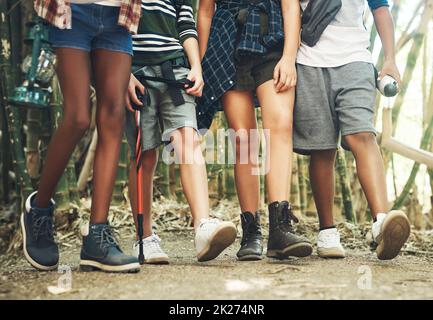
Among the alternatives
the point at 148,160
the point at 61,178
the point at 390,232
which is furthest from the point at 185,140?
the point at 61,178

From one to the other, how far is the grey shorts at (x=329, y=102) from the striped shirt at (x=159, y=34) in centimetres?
48

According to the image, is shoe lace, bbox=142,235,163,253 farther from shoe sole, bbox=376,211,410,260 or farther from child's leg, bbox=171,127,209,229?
shoe sole, bbox=376,211,410,260

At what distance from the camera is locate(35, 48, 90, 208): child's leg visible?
2.04m

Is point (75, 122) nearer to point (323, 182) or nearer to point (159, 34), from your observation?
point (159, 34)

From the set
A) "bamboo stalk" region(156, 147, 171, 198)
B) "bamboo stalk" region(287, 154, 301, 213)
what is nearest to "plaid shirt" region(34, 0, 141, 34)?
"bamboo stalk" region(156, 147, 171, 198)

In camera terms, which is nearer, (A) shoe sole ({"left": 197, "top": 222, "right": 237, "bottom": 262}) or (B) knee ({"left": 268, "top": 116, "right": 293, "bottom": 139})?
(A) shoe sole ({"left": 197, "top": 222, "right": 237, "bottom": 262})

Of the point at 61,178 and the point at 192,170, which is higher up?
the point at 192,170

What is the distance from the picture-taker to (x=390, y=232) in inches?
85.4

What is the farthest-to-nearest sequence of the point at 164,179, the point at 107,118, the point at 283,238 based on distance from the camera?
1. the point at 164,179
2. the point at 283,238
3. the point at 107,118

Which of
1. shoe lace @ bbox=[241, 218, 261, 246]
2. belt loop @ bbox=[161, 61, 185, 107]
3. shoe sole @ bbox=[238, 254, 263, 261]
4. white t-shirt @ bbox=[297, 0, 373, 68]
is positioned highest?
white t-shirt @ bbox=[297, 0, 373, 68]

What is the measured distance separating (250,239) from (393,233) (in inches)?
21.9

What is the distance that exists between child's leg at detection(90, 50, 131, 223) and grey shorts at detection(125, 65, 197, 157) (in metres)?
0.30
